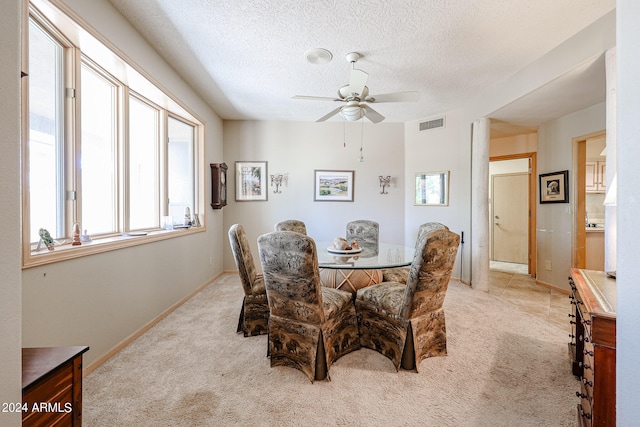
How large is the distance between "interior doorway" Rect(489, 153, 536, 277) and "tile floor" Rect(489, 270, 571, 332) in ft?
3.20

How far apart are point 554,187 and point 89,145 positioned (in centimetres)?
565

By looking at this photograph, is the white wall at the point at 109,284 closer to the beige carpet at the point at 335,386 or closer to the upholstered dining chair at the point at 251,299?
the beige carpet at the point at 335,386

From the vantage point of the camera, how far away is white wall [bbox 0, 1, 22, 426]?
0.78 m

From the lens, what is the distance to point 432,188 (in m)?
4.60

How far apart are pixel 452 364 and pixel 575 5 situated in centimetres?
289

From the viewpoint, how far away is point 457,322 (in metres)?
2.78

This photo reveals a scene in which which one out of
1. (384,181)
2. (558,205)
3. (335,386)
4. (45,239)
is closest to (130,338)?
(45,239)

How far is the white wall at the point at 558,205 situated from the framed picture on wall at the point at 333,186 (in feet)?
9.80

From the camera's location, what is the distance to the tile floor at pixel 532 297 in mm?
3021

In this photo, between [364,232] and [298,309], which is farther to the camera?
[364,232]

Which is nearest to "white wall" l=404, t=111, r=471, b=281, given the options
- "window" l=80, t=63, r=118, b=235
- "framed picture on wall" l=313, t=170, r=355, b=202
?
"framed picture on wall" l=313, t=170, r=355, b=202

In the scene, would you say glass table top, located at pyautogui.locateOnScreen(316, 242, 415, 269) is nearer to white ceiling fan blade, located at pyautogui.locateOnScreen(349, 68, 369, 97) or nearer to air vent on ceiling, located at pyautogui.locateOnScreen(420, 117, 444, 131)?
white ceiling fan blade, located at pyautogui.locateOnScreen(349, 68, 369, 97)

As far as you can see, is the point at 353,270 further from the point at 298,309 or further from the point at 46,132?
the point at 46,132

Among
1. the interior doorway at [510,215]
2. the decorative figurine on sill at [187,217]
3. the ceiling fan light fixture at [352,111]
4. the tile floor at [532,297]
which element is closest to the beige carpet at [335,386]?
the tile floor at [532,297]
